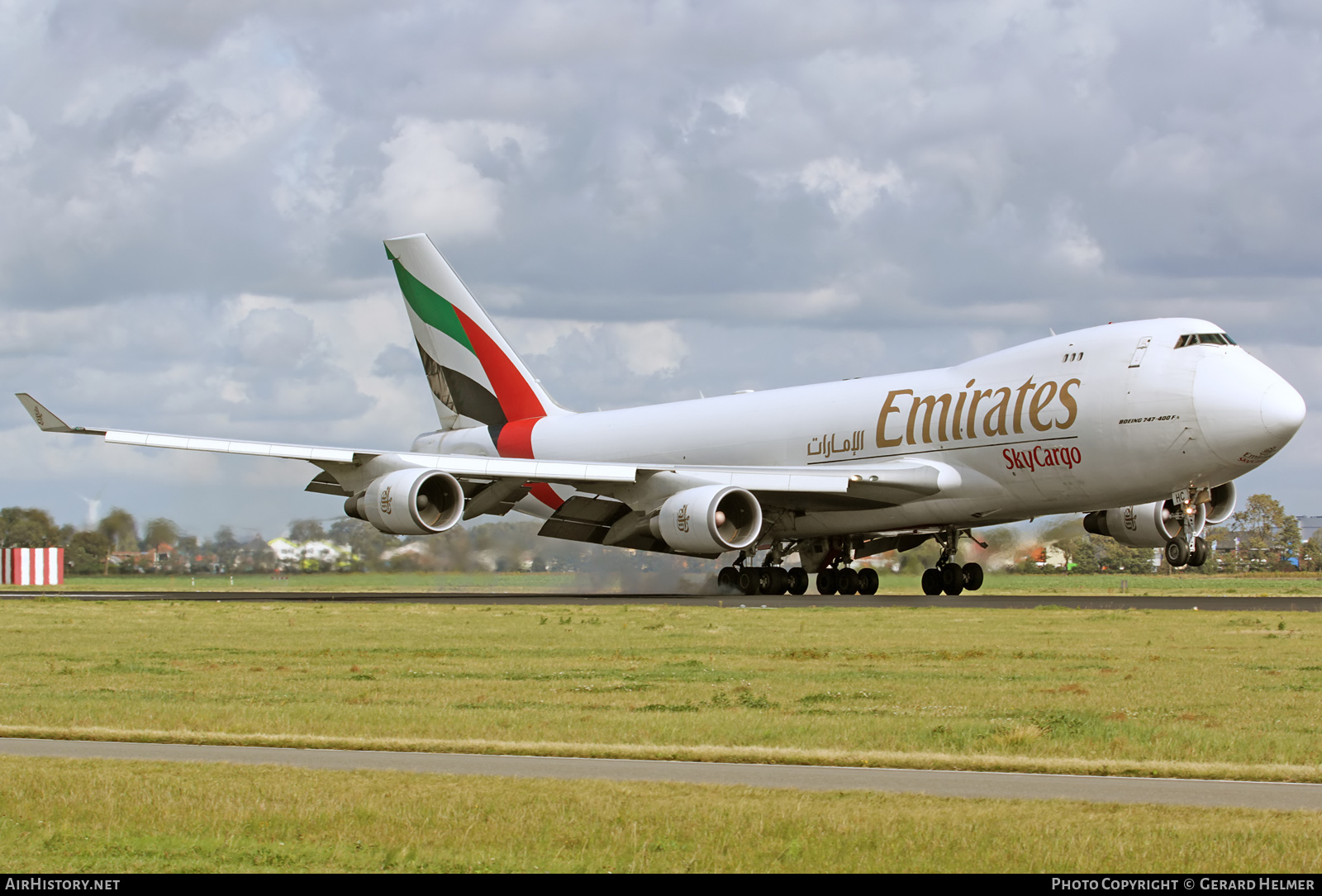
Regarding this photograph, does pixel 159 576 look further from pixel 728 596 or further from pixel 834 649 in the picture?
pixel 834 649

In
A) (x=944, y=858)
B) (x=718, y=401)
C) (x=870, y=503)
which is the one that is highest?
(x=718, y=401)

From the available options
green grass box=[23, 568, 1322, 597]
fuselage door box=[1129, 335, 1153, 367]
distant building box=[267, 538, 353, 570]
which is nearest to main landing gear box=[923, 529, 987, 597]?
green grass box=[23, 568, 1322, 597]

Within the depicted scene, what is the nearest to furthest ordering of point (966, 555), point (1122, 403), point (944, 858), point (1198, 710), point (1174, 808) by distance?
point (944, 858), point (1174, 808), point (1198, 710), point (1122, 403), point (966, 555)

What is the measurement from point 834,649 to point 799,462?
1927 cm

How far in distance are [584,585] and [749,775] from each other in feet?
128

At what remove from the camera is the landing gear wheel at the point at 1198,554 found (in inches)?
1382

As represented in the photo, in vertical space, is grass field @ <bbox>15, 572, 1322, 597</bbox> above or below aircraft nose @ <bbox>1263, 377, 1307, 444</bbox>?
below

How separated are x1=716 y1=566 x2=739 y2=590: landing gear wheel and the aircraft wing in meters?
2.97

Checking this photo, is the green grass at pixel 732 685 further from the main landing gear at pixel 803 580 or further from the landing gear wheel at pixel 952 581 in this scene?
the main landing gear at pixel 803 580

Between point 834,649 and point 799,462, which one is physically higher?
point 799,462

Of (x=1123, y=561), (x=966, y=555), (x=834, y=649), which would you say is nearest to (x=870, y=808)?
(x=834, y=649)

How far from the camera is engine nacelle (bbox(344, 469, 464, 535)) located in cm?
3956

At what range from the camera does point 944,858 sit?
935 centimetres

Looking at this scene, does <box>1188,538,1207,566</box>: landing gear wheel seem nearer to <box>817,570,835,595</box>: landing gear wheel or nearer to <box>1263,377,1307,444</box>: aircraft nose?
<box>1263,377,1307,444</box>: aircraft nose
